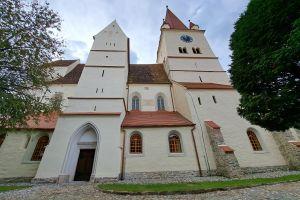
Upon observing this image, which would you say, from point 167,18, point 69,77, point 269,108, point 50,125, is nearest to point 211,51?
point 167,18

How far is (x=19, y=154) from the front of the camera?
13719 millimetres

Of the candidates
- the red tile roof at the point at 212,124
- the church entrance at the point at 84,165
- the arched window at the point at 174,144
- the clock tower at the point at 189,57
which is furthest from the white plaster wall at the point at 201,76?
the church entrance at the point at 84,165

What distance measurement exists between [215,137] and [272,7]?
31.2 feet

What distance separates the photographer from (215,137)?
13.8 m

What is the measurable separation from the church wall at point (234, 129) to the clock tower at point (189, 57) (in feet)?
15.3

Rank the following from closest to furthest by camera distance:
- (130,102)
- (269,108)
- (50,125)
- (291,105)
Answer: (291,105), (269,108), (50,125), (130,102)

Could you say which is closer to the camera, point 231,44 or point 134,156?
point 231,44

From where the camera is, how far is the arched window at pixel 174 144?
14516 millimetres

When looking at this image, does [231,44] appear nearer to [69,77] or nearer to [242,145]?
[242,145]

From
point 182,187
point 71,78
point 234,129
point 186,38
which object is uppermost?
point 186,38

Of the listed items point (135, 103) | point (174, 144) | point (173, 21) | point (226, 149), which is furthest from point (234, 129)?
point (173, 21)

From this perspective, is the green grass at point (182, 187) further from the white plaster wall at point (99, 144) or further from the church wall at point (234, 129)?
the church wall at point (234, 129)

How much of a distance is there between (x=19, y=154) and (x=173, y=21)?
28525mm

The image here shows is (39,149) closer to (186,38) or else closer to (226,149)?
(226,149)
